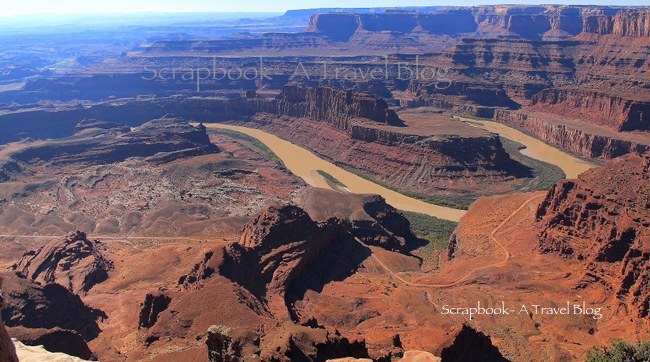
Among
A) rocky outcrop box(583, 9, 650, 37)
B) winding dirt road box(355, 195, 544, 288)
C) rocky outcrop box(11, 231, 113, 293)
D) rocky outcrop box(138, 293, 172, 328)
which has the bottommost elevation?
rocky outcrop box(11, 231, 113, 293)

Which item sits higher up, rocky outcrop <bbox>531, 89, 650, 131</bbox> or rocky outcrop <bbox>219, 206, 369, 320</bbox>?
rocky outcrop <bbox>531, 89, 650, 131</bbox>

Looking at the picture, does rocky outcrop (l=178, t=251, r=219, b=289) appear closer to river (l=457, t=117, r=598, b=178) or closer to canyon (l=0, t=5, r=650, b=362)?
canyon (l=0, t=5, r=650, b=362)

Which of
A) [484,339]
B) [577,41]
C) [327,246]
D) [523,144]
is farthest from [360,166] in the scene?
[577,41]

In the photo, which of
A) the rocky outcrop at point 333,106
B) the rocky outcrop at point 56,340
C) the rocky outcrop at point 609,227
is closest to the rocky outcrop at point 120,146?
the rocky outcrop at point 333,106

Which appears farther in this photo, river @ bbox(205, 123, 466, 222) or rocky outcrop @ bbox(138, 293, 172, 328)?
river @ bbox(205, 123, 466, 222)

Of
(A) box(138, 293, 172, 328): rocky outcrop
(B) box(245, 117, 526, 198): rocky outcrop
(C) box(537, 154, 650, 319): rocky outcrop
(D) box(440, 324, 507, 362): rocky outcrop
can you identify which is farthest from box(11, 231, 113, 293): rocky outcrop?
(B) box(245, 117, 526, 198): rocky outcrop

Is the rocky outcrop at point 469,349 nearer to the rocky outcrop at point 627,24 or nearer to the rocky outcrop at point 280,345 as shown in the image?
the rocky outcrop at point 280,345
